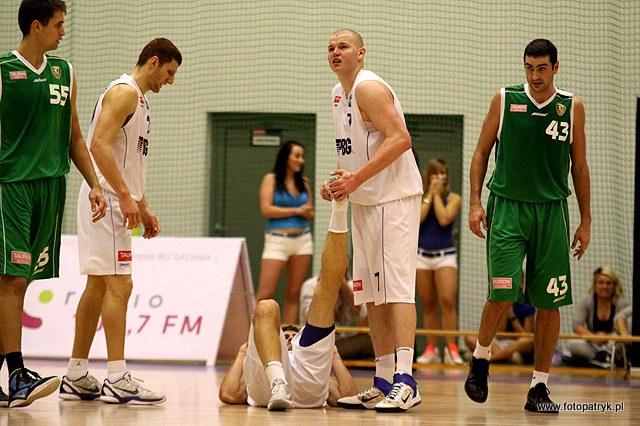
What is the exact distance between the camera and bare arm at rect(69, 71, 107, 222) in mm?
5508

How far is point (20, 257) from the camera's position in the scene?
209 inches

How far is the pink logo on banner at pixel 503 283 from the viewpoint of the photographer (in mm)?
5996

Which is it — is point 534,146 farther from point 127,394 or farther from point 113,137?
point 127,394

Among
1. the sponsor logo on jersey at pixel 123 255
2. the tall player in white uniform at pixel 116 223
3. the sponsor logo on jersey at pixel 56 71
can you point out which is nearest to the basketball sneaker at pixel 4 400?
the tall player in white uniform at pixel 116 223

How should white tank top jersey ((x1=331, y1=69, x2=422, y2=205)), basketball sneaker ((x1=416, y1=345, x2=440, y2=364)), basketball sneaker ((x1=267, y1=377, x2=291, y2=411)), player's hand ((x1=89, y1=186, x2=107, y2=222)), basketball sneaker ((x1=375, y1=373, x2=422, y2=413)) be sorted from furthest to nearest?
basketball sneaker ((x1=416, y1=345, x2=440, y2=364)) → white tank top jersey ((x1=331, y1=69, x2=422, y2=205)) → player's hand ((x1=89, y1=186, x2=107, y2=222)) → basketball sneaker ((x1=375, y1=373, x2=422, y2=413)) → basketball sneaker ((x1=267, y1=377, x2=291, y2=411))

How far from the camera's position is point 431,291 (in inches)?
418

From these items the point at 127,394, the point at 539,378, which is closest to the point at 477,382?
the point at 539,378

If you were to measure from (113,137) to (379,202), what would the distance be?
1.57m

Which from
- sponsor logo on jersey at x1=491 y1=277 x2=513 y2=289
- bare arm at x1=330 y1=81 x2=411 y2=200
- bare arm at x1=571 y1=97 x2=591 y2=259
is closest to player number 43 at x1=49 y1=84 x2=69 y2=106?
bare arm at x1=330 y1=81 x2=411 y2=200

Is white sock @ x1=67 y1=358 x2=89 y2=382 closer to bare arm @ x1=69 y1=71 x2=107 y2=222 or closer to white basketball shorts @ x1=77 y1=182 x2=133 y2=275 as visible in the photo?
white basketball shorts @ x1=77 y1=182 x2=133 y2=275

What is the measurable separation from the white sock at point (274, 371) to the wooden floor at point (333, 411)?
189 mm

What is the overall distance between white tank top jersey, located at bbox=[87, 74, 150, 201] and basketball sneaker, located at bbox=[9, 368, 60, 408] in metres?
1.21

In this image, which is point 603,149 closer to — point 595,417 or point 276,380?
point 595,417

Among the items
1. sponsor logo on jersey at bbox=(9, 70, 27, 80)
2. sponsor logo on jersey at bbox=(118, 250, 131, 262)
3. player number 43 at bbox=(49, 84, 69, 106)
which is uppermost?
sponsor logo on jersey at bbox=(9, 70, 27, 80)
